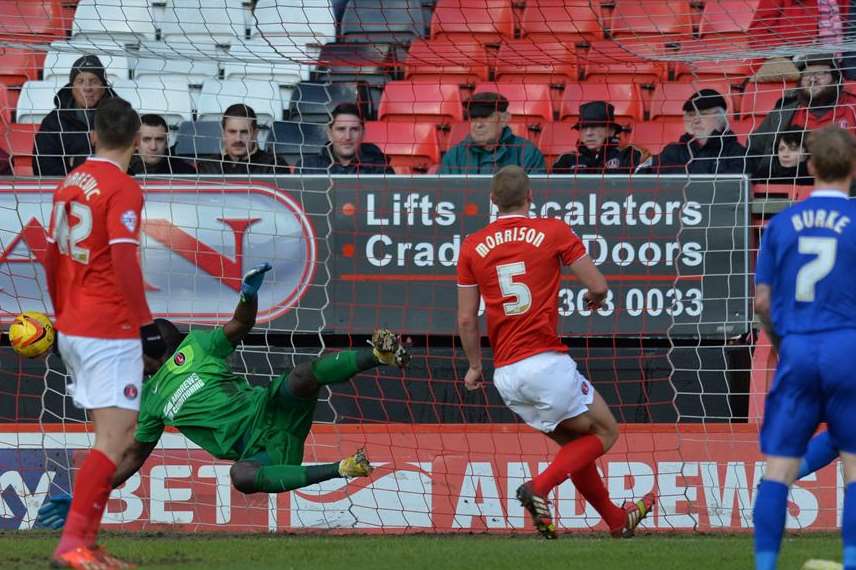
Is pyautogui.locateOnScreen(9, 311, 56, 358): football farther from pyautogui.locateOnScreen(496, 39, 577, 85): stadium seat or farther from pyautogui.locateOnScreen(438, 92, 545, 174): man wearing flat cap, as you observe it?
pyautogui.locateOnScreen(496, 39, 577, 85): stadium seat

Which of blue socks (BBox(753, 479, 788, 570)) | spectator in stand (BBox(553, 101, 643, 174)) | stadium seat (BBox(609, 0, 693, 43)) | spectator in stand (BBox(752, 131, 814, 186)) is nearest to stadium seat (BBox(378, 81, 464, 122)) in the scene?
stadium seat (BBox(609, 0, 693, 43))

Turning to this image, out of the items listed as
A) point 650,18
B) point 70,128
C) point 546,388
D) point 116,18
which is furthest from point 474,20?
point 546,388

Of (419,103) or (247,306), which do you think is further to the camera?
(419,103)

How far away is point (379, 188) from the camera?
29.0 ft

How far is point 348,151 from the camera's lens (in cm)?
975

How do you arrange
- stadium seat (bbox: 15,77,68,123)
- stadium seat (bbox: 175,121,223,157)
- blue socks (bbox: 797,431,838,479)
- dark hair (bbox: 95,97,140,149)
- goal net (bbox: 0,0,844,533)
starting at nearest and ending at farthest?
1. dark hair (bbox: 95,97,140,149)
2. blue socks (bbox: 797,431,838,479)
3. goal net (bbox: 0,0,844,533)
4. stadium seat (bbox: 175,121,223,157)
5. stadium seat (bbox: 15,77,68,123)

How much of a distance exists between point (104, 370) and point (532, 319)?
2365mm

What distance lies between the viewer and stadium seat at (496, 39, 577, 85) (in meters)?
10.4

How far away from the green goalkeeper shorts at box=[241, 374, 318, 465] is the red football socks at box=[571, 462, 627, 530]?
1597 mm

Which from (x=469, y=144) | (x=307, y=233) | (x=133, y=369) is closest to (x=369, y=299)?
(x=307, y=233)

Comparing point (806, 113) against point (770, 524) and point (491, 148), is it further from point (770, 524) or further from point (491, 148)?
point (770, 524)

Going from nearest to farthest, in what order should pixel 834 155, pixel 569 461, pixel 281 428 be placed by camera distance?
pixel 834 155, pixel 569 461, pixel 281 428

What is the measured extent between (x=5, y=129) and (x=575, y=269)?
4998mm

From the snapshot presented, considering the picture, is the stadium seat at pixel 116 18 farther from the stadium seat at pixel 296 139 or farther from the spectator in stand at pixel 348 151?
the spectator in stand at pixel 348 151
